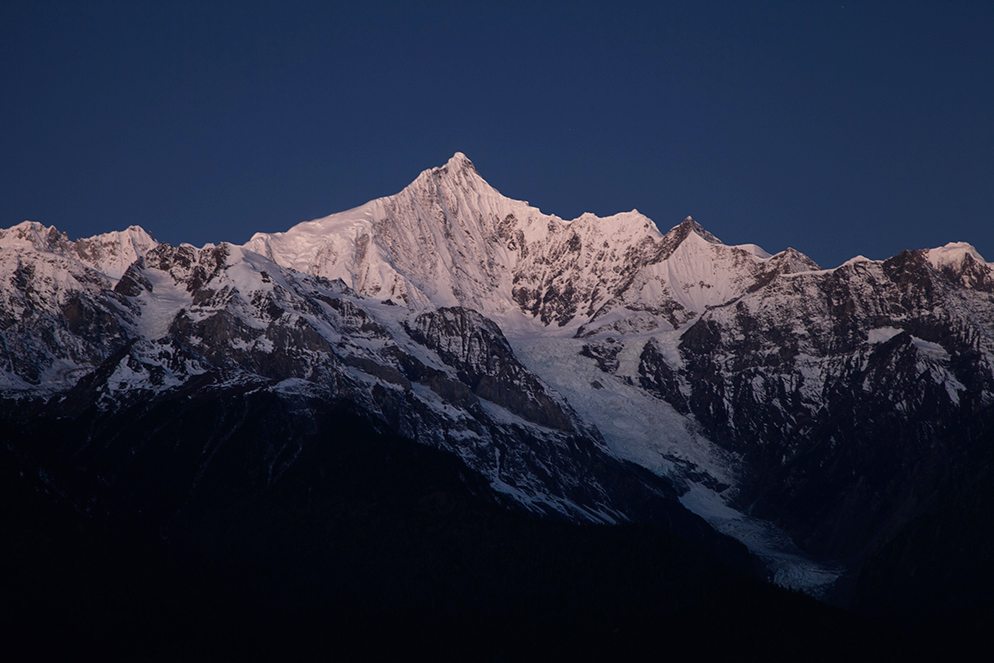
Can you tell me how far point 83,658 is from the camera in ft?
652

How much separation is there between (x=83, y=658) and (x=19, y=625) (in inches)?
318

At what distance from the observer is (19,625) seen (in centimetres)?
19612
